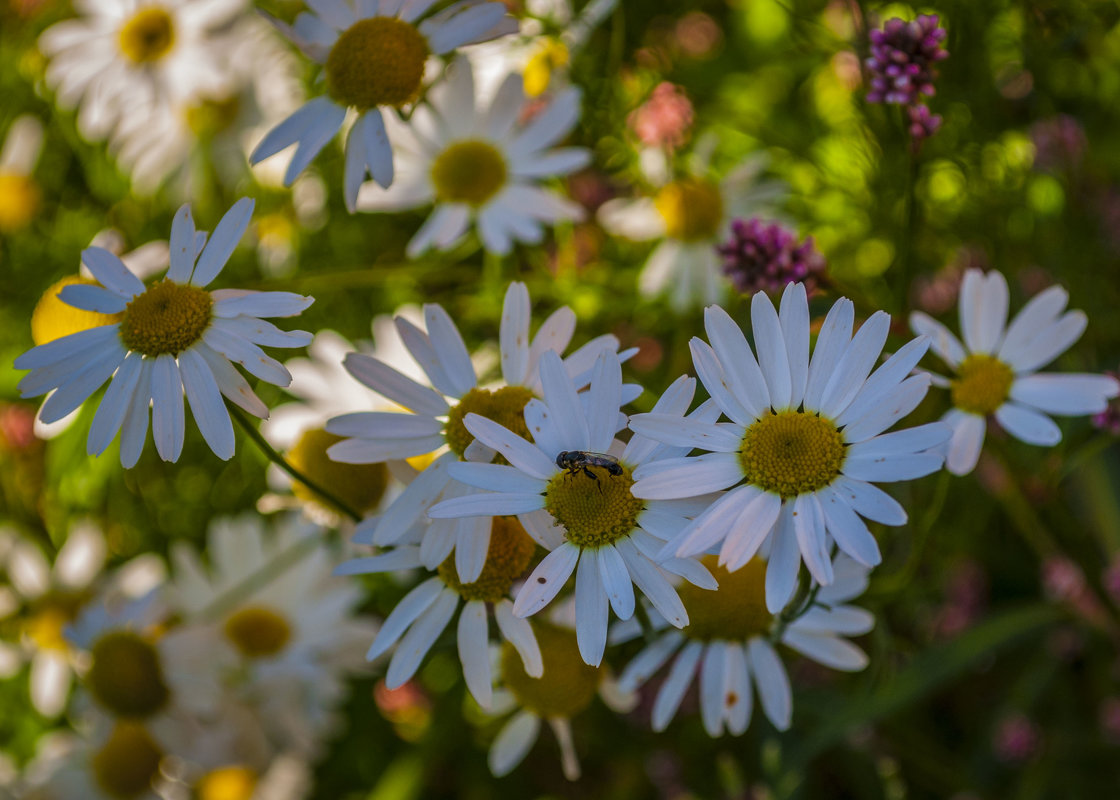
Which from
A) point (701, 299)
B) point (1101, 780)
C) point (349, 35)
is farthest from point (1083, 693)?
point (349, 35)

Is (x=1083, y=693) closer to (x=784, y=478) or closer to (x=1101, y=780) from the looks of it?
(x=1101, y=780)

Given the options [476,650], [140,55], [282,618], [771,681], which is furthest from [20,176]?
[771,681]

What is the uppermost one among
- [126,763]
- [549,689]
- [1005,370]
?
[1005,370]

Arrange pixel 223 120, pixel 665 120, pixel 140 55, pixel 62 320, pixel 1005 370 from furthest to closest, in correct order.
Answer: pixel 223 120, pixel 140 55, pixel 665 120, pixel 62 320, pixel 1005 370

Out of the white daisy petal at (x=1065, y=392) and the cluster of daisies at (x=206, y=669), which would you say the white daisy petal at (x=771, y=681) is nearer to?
the white daisy petal at (x=1065, y=392)

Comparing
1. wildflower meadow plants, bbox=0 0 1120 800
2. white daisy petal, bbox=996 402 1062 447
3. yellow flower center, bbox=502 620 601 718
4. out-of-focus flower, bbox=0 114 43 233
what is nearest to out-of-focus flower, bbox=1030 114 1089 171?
wildflower meadow plants, bbox=0 0 1120 800

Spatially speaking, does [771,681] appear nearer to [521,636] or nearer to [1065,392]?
[521,636]

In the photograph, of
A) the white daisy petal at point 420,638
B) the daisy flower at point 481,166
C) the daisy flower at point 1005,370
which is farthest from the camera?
the daisy flower at point 481,166

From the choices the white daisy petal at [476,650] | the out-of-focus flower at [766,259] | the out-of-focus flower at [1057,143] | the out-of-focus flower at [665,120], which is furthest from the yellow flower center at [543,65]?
the white daisy petal at [476,650]

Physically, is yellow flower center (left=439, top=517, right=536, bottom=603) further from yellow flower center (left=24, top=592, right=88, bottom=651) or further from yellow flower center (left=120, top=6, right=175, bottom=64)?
yellow flower center (left=120, top=6, right=175, bottom=64)
